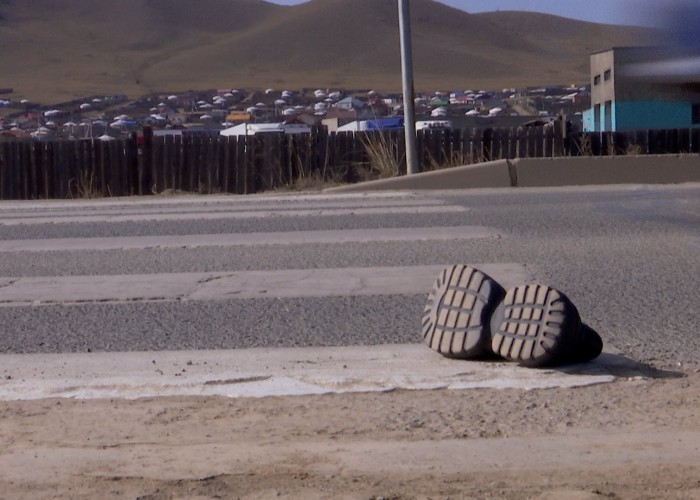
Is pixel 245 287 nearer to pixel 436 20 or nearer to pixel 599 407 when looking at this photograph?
pixel 599 407

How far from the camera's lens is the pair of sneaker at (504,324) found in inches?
203

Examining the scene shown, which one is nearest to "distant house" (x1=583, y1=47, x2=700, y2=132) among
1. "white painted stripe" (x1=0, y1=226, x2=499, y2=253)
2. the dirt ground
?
the dirt ground

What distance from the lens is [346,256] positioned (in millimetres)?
8883

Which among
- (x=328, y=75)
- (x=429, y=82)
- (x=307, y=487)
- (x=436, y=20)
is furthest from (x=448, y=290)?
(x=328, y=75)

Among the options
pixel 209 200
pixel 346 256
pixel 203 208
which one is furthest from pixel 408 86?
pixel 346 256

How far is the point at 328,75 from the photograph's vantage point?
261ft

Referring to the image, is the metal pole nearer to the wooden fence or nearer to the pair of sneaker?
the wooden fence

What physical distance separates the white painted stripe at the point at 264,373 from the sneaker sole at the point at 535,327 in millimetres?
96

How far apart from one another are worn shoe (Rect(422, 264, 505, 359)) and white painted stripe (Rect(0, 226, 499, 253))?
4050mm

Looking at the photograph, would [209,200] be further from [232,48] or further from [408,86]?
[232,48]

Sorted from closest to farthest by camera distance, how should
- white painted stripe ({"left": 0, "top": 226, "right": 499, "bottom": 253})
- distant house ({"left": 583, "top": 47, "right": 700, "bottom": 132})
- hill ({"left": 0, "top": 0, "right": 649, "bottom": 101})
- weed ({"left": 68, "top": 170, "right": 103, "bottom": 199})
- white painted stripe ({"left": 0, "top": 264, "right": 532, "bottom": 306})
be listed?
distant house ({"left": 583, "top": 47, "right": 700, "bottom": 132}), white painted stripe ({"left": 0, "top": 264, "right": 532, "bottom": 306}), white painted stripe ({"left": 0, "top": 226, "right": 499, "bottom": 253}), weed ({"left": 68, "top": 170, "right": 103, "bottom": 199}), hill ({"left": 0, "top": 0, "right": 649, "bottom": 101})

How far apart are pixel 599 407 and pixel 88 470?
90.2 inches

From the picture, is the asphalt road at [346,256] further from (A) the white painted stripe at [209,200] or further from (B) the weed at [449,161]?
(B) the weed at [449,161]

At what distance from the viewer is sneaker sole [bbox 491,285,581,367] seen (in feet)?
16.9
